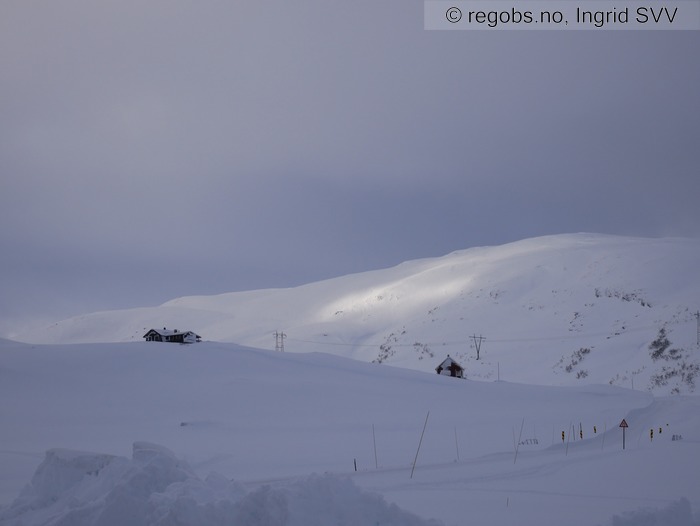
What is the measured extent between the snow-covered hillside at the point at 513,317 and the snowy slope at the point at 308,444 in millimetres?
16540

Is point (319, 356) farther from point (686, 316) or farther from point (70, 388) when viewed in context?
point (686, 316)

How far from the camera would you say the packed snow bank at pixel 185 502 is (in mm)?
9625

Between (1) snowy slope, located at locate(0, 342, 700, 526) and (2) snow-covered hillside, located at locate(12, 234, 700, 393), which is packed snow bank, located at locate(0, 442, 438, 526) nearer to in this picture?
(1) snowy slope, located at locate(0, 342, 700, 526)

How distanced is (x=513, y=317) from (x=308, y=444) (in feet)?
211

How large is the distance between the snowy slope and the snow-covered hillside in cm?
1654

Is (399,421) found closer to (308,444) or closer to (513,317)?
(308,444)

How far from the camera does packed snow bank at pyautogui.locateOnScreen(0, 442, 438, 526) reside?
31.6 feet

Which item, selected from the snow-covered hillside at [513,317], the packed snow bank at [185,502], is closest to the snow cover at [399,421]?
the packed snow bank at [185,502]

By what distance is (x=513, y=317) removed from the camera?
85938mm

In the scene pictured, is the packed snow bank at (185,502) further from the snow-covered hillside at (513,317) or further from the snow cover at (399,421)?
the snow-covered hillside at (513,317)

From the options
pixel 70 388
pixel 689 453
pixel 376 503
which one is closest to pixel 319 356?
pixel 70 388

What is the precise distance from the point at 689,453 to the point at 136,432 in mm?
18900

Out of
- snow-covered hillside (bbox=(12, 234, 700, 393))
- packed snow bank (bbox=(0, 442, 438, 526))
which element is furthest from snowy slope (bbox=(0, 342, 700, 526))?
snow-covered hillside (bbox=(12, 234, 700, 393))

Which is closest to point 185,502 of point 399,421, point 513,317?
point 399,421
